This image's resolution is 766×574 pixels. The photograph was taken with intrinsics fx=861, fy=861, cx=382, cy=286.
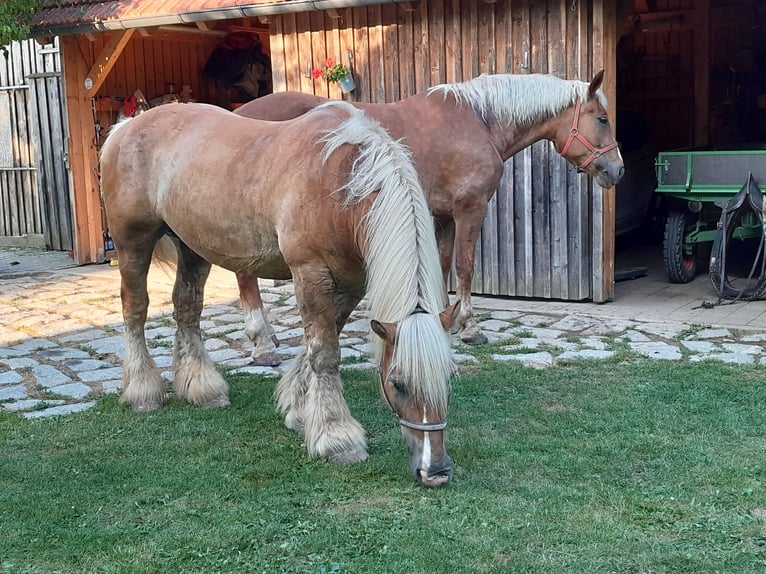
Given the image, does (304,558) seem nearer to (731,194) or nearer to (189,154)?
(189,154)

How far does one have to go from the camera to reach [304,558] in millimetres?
3068

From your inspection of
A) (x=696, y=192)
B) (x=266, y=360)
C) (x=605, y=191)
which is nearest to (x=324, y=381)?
(x=266, y=360)

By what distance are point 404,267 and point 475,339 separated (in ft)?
9.83

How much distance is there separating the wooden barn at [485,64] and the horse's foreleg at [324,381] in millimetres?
2631

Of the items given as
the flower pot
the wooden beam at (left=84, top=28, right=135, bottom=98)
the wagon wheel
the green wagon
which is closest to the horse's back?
the flower pot

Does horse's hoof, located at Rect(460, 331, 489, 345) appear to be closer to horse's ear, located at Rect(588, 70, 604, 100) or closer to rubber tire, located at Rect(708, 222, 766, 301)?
horse's ear, located at Rect(588, 70, 604, 100)

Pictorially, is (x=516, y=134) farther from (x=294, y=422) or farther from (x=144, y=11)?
(x=144, y=11)

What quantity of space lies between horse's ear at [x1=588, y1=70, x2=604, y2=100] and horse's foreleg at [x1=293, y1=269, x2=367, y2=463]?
3.10 m

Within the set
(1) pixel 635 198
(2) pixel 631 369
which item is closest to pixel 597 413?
(2) pixel 631 369

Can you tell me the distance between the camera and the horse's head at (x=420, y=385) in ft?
10.8

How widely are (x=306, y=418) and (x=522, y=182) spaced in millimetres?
4456

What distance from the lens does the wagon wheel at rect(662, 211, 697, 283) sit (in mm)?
8266

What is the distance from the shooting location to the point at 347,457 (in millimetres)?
3961

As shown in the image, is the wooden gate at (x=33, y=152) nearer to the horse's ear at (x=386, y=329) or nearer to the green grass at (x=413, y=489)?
the green grass at (x=413, y=489)
